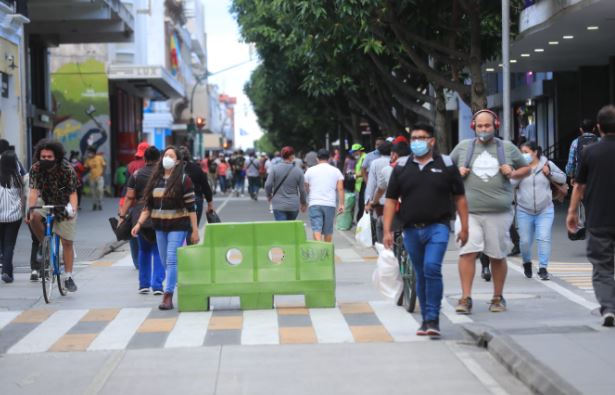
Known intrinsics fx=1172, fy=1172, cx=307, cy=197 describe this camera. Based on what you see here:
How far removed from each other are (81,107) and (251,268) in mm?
35067

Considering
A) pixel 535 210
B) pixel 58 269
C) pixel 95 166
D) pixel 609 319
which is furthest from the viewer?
pixel 95 166

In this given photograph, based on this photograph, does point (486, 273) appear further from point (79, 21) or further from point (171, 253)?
point (79, 21)

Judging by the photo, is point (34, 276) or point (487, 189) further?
point (34, 276)

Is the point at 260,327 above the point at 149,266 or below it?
below

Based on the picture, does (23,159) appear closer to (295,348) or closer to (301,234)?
(301,234)

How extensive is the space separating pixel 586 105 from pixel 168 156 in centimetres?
2418

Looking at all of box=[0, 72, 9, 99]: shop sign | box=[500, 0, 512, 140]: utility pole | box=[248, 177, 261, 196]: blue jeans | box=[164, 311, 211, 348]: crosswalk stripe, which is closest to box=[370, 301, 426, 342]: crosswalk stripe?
box=[164, 311, 211, 348]: crosswalk stripe

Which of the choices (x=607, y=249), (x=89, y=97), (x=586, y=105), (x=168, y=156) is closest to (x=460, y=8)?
(x=586, y=105)

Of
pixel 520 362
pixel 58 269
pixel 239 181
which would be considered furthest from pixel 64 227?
pixel 239 181

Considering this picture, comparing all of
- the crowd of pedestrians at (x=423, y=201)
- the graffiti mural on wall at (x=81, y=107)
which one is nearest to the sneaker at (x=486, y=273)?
the crowd of pedestrians at (x=423, y=201)

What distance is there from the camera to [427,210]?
369 inches

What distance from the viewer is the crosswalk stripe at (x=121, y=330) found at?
375 inches

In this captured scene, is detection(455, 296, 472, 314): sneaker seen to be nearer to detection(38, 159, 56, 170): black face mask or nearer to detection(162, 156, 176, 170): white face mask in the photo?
detection(162, 156, 176, 170): white face mask

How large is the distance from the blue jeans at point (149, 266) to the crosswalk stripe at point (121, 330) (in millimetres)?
1275
